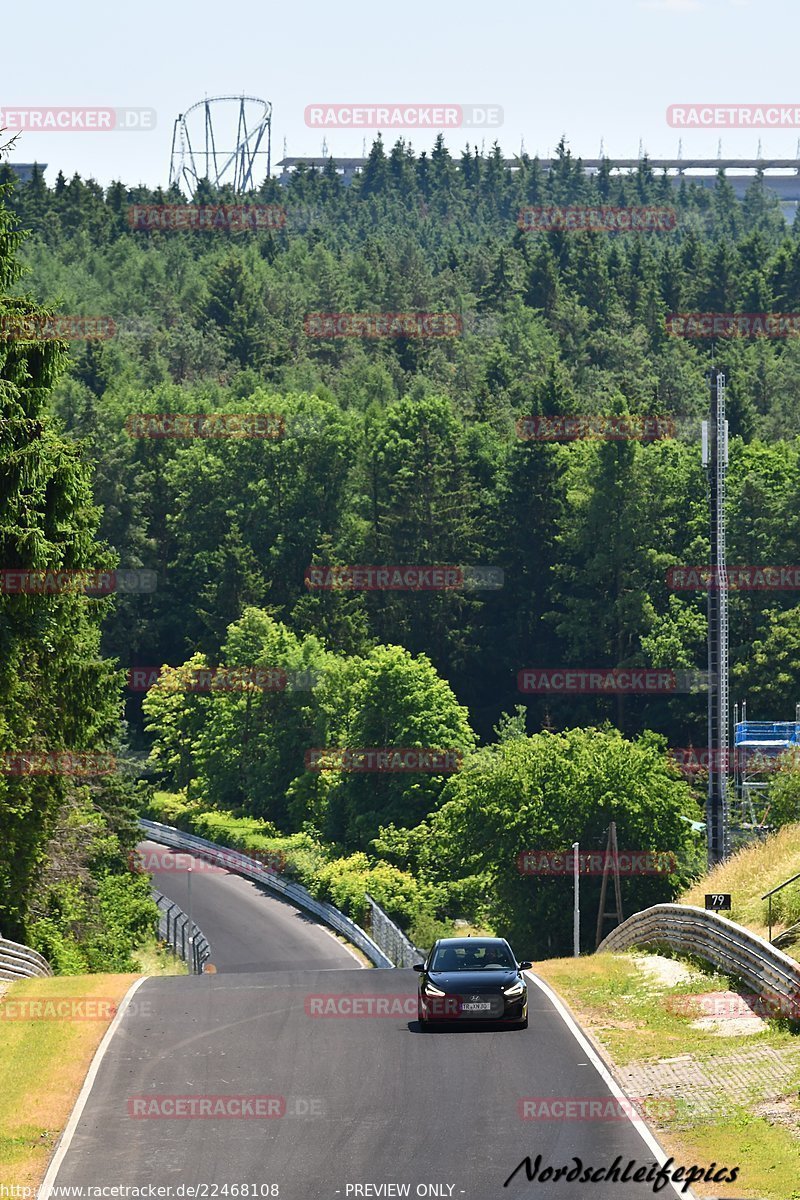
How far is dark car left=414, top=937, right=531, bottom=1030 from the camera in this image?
80.7 feet

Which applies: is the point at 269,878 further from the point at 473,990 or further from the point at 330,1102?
the point at 330,1102

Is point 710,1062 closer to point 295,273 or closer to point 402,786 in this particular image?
point 402,786

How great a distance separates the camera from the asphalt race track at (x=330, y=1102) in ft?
56.7

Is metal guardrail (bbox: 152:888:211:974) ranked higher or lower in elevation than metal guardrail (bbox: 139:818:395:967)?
higher

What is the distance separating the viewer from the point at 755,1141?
1841 centimetres

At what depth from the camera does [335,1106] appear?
66.3 feet

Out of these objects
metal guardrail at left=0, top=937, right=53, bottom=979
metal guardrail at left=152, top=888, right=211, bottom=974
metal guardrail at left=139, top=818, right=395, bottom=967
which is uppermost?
metal guardrail at left=0, top=937, right=53, bottom=979

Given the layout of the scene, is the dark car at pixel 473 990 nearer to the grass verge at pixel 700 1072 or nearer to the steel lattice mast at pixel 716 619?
the grass verge at pixel 700 1072

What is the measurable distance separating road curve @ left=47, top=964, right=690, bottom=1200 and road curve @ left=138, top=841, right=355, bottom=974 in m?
37.7

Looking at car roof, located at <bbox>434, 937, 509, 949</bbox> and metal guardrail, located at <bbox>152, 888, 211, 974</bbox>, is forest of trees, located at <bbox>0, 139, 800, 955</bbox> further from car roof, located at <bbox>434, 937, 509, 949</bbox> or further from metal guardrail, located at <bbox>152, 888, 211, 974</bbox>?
car roof, located at <bbox>434, 937, 509, 949</bbox>

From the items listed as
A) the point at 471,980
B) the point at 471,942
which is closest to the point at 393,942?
the point at 471,942

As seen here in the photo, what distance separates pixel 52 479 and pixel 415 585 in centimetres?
8499

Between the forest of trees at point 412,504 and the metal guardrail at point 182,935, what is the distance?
4.97 m

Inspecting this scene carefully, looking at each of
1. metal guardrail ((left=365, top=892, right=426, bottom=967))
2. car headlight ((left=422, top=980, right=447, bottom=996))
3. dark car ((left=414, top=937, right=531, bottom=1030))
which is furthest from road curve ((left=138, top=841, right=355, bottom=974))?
car headlight ((left=422, top=980, right=447, bottom=996))
